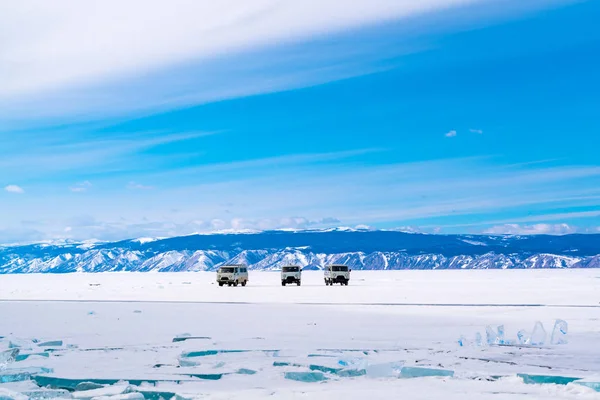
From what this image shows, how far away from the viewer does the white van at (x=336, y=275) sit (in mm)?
70250

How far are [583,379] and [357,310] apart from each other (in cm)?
2024

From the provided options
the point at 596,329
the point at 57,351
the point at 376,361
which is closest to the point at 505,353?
the point at 376,361

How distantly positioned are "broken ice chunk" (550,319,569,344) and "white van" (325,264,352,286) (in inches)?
1816

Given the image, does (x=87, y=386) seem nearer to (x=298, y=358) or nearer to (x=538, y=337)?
(x=298, y=358)

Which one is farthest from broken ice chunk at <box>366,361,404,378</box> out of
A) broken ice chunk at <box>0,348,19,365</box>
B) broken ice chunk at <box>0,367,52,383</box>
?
broken ice chunk at <box>0,348,19,365</box>

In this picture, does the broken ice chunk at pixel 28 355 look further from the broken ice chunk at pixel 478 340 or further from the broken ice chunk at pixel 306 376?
the broken ice chunk at pixel 478 340

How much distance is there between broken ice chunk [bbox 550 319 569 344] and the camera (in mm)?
19603

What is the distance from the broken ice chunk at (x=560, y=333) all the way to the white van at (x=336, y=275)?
46123 millimetres

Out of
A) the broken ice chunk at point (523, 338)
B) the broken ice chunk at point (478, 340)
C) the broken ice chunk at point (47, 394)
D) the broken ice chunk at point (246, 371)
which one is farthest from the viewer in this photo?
the broken ice chunk at point (523, 338)

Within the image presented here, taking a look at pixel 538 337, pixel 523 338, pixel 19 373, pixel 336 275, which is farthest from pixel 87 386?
pixel 336 275

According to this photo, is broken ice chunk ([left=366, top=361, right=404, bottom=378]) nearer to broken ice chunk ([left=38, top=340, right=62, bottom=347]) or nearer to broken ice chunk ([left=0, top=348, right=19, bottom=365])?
broken ice chunk ([left=0, top=348, right=19, bottom=365])

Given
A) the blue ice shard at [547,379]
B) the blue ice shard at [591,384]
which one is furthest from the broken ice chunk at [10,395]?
the blue ice shard at [591,384]

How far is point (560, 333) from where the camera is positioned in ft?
70.7

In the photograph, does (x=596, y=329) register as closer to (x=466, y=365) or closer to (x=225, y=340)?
(x=466, y=365)
